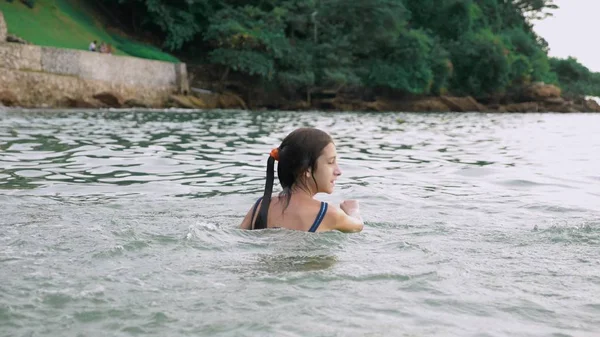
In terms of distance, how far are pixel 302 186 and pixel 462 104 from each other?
3859 centimetres

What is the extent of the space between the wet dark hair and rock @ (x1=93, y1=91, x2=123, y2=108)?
80.1 feet

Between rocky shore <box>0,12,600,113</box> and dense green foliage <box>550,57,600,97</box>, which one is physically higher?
dense green foliage <box>550,57,600,97</box>

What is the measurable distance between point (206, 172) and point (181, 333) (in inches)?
251

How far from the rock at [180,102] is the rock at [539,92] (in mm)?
23886

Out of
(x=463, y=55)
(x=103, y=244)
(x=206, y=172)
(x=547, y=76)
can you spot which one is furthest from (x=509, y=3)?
(x=103, y=244)

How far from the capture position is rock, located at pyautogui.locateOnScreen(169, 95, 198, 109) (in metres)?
31.2

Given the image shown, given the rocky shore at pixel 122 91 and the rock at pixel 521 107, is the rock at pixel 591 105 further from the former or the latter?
the rocky shore at pixel 122 91

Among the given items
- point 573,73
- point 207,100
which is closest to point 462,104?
point 207,100

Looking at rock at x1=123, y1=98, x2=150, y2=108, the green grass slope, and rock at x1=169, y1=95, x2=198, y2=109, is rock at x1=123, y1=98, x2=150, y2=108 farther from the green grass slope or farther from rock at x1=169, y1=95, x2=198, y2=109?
the green grass slope

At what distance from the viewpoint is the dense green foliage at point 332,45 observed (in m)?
36.4

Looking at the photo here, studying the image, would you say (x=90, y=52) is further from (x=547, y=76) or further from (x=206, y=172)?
(x=547, y=76)

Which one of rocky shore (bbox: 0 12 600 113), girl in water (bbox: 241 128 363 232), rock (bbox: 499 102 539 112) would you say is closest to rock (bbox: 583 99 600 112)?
rock (bbox: 499 102 539 112)

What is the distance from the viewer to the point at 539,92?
44.9m

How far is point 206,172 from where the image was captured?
9.02 meters
